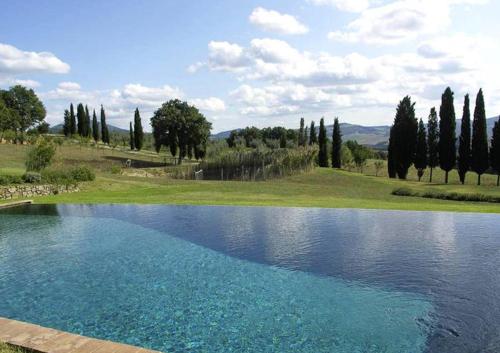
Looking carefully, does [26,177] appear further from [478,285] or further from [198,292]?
[478,285]

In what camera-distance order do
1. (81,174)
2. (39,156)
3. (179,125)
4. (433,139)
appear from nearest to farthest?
(39,156), (81,174), (433,139), (179,125)

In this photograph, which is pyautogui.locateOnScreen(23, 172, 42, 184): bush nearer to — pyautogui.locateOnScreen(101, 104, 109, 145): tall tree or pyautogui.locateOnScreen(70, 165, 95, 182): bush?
pyautogui.locateOnScreen(70, 165, 95, 182): bush

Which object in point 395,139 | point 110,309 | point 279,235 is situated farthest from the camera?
point 395,139

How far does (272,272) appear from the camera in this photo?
35.1ft

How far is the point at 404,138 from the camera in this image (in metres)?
47.1

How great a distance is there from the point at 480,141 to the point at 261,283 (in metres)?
38.8

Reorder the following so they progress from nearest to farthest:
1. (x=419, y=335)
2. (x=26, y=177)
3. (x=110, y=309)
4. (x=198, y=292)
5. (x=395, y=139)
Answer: (x=419, y=335), (x=110, y=309), (x=198, y=292), (x=26, y=177), (x=395, y=139)

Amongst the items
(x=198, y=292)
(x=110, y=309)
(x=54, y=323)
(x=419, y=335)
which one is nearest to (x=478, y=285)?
(x=419, y=335)

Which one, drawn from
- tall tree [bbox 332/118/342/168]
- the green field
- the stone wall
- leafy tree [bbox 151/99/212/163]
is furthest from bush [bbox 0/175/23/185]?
tall tree [bbox 332/118/342/168]

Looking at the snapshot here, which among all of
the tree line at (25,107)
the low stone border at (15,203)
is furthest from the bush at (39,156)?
the tree line at (25,107)

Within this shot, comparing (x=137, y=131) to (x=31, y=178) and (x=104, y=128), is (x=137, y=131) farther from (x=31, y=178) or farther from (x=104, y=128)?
(x=31, y=178)

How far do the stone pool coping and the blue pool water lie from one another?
5.11 feet

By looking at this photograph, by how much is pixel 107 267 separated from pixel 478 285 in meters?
9.27

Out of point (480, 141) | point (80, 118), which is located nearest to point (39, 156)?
point (480, 141)
